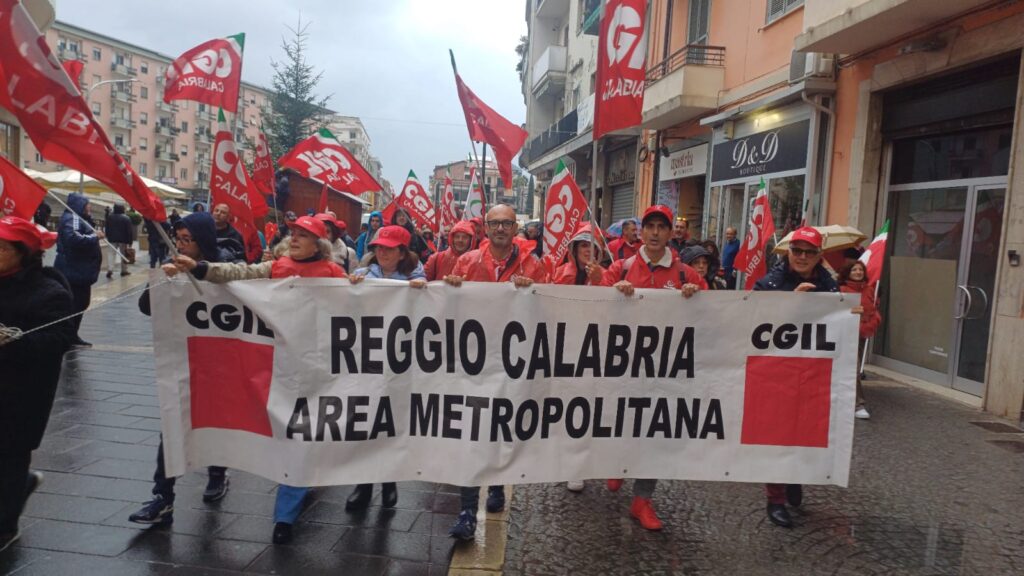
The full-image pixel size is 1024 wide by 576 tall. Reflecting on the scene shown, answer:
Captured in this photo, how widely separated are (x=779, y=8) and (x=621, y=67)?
8.92m

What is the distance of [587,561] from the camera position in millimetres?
3633

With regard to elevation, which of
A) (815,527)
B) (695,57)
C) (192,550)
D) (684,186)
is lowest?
(192,550)

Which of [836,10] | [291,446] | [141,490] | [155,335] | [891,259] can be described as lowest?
[141,490]

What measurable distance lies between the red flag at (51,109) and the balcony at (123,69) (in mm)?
92915

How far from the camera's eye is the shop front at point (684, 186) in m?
15.9

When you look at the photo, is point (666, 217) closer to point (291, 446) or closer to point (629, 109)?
point (629, 109)

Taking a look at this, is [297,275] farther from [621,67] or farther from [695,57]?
[695,57]

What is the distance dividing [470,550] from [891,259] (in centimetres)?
782

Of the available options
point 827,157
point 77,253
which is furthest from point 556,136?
point 77,253

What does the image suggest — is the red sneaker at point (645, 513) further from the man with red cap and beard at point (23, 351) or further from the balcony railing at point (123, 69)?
the balcony railing at point (123, 69)

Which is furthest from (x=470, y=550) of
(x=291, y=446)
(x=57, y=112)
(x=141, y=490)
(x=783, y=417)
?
(x=57, y=112)

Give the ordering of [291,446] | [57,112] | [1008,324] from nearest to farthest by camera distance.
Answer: [57,112], [291,446], [1008,324]

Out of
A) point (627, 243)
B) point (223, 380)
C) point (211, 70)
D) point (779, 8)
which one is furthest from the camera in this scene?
point (779, 8)

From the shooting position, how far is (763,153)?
1240 centimetres
